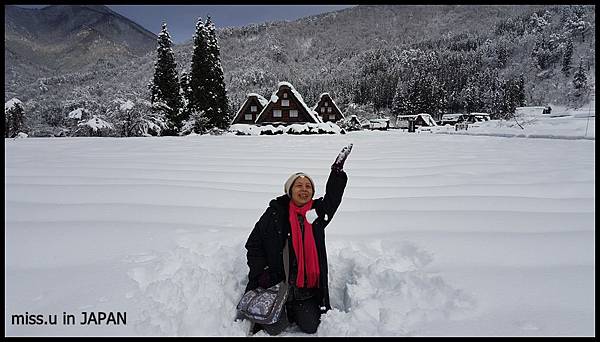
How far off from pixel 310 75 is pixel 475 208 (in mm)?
104389

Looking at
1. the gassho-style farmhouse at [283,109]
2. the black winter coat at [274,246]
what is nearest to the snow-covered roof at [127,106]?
the gassho-style farmhouse at [283,109]

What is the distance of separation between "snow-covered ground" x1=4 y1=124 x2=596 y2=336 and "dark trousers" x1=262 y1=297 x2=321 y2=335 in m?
0.07

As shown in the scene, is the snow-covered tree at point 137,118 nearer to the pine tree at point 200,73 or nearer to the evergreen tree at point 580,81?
the pine tree at point 200,73

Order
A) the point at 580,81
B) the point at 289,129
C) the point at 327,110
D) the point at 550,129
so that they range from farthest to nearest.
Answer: the point at 580,81 → the point at 327,110 → the point at 289,129 → the point at 550,129

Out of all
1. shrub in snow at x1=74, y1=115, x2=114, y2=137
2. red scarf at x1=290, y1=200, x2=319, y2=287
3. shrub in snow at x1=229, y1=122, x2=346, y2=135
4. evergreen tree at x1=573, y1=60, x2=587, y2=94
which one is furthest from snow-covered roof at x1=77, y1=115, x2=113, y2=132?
evergreen tree at x1=573, y1=60, x2=587, y2=94

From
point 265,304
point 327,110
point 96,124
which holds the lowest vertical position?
point 265,304

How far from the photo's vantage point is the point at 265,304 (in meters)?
2.16

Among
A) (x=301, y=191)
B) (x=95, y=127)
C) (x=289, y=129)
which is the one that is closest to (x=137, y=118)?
(x=95, y=127)

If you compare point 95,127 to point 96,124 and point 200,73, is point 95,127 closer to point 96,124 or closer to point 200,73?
point 96,124

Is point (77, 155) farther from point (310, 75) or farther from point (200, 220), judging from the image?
point (310, 75)

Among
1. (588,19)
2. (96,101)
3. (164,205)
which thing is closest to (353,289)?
(164,205)

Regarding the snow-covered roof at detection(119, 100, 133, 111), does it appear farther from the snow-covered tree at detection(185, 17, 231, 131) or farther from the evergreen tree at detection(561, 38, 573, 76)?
the evergreen tree at detection(561, 38, 573, 76)

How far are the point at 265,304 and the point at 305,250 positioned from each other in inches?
17.1

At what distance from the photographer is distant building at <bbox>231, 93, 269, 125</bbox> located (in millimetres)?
29484
